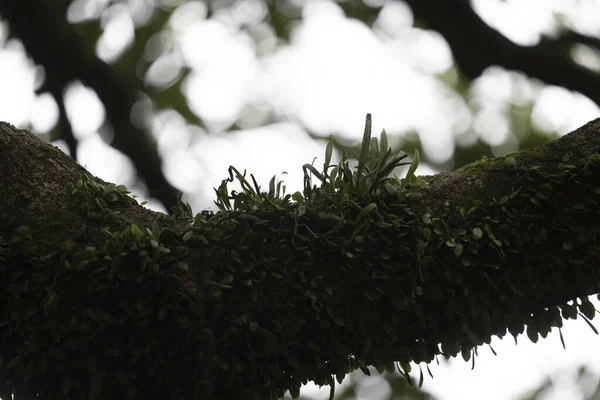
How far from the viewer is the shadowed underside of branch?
1224mm

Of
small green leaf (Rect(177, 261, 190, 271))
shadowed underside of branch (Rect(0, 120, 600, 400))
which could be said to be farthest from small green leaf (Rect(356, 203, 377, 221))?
small green leaf (Rect(177, 261, 190, 271))

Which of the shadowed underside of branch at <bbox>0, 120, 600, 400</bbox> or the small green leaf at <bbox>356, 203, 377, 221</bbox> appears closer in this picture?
the shadowed underside of branch at <bbox>0, 120, 600, 400</bbox>

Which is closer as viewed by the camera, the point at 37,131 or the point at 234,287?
the point at 234,287

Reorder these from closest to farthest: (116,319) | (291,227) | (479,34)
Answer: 1. (116,319)
2. (291,227)
3. (479,34)

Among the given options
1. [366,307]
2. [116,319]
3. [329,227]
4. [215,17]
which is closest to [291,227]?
[329,227]

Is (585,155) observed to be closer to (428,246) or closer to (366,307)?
(428,246)

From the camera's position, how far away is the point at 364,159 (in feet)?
4.88

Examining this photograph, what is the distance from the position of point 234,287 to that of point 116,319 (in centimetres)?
26

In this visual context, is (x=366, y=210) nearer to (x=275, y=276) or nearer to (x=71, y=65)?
(x=275, y=276)

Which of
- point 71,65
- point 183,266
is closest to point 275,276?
point 183,266

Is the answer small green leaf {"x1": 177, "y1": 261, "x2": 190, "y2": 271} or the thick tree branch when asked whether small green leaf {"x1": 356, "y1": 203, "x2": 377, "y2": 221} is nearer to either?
small green leaf {"x1": 177, "y1": 261, "x2": 190, "y2": 271}

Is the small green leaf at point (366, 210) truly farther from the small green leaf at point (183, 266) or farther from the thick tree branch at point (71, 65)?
the thick tree branch at point (71, 65)

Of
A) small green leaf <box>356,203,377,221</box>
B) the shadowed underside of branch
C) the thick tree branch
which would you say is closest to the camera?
the shadowed underside of branch

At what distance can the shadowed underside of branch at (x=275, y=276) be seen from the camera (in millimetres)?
1224
